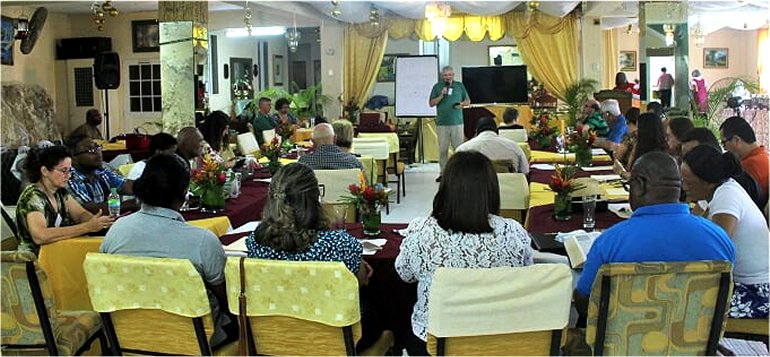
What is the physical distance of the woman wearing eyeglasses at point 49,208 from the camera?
3689 mm

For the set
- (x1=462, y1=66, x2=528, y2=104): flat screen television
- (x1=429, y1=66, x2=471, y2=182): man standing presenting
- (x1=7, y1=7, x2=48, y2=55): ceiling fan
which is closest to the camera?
(x1=429, y1=66, x2=471, y2=182): man standing presenting

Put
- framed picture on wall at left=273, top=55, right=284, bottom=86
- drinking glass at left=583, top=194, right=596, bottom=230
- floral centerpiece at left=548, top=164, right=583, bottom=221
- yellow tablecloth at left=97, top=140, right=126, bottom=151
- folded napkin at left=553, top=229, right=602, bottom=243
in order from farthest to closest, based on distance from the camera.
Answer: framed picture on wall at left=273, top=55, right=284, bottom=86
yellow tablecloth at left=97, top=140, right=126, bottom=151
floral centerpiece at left=548, top=164, right=583, bottom=221
drinking glass at left=583, top=194, right=596, bottom=230
folded napkin at left=553, top=229, right=602, bottom=243

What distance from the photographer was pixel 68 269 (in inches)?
143

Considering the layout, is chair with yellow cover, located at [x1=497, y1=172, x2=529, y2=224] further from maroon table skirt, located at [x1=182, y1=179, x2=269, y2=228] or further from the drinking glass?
maroon table skirt, located at [x1=182, y1=179, x2=269, y2=228]

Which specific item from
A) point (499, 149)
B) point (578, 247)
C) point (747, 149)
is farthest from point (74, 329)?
point (499, 149)

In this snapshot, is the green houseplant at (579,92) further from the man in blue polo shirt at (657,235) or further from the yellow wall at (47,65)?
the man in blue polo shirt at (657,235)

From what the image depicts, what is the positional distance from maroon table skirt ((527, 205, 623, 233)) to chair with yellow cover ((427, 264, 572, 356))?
139 centimetres

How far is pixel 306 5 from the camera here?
13.4 meters

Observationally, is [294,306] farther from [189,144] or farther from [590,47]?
[590,47]

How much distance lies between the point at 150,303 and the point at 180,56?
22.1 ft

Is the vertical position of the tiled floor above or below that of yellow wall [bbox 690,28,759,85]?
below

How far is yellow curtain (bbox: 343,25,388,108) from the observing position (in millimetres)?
15078

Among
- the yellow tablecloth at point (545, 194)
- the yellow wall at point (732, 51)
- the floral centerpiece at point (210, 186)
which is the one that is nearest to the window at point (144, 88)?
the floral centerpiece at point (210, 186)

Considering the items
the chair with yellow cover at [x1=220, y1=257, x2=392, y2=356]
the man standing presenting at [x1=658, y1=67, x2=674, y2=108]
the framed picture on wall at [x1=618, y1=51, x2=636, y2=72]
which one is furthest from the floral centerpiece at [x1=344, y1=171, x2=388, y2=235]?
the framed picture on wall at [x1=618, y1=51, x2=636, y2=72]
